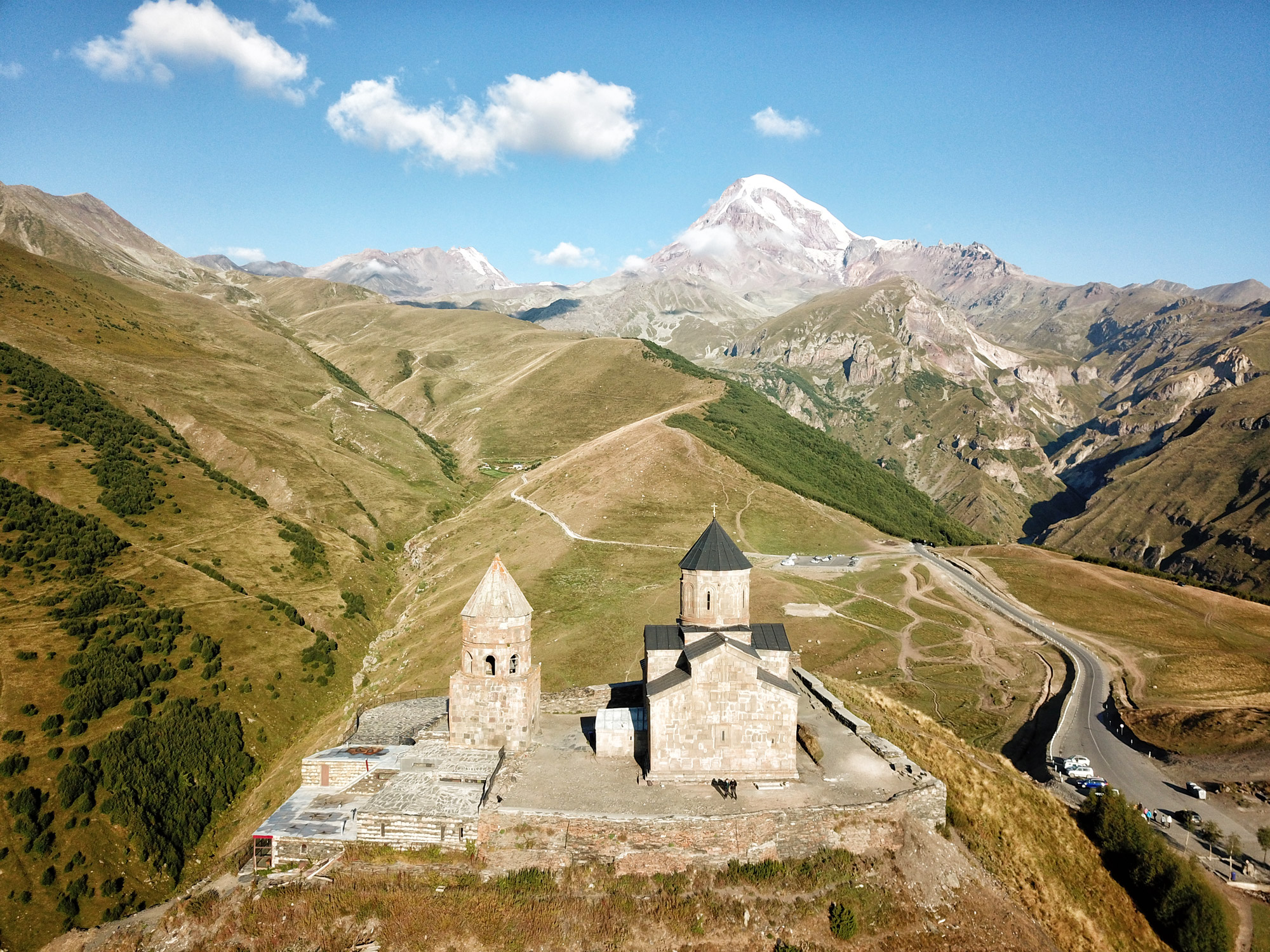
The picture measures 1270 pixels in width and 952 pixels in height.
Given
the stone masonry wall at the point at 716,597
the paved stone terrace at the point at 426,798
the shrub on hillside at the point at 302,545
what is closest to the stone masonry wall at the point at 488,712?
the paved stone terrace at the point at 426,798

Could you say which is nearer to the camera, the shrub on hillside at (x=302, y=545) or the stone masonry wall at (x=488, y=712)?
the stone masonry wall at (x=488, y=712)

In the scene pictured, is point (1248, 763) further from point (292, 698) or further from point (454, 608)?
point (292, 698)

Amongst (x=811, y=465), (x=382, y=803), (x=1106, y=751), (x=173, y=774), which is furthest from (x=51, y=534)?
(x=811, y=465)

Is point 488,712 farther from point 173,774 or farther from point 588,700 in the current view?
point 173,774

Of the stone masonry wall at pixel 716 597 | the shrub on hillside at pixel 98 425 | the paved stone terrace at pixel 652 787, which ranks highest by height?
the shrub on hillside at pixel 98 425

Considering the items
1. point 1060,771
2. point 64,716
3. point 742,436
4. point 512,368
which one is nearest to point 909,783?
point 1060,771

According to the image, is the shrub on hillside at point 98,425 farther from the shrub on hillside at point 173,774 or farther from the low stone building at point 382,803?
the low stone building at point 382,803

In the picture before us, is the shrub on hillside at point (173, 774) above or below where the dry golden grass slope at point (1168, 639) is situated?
below
